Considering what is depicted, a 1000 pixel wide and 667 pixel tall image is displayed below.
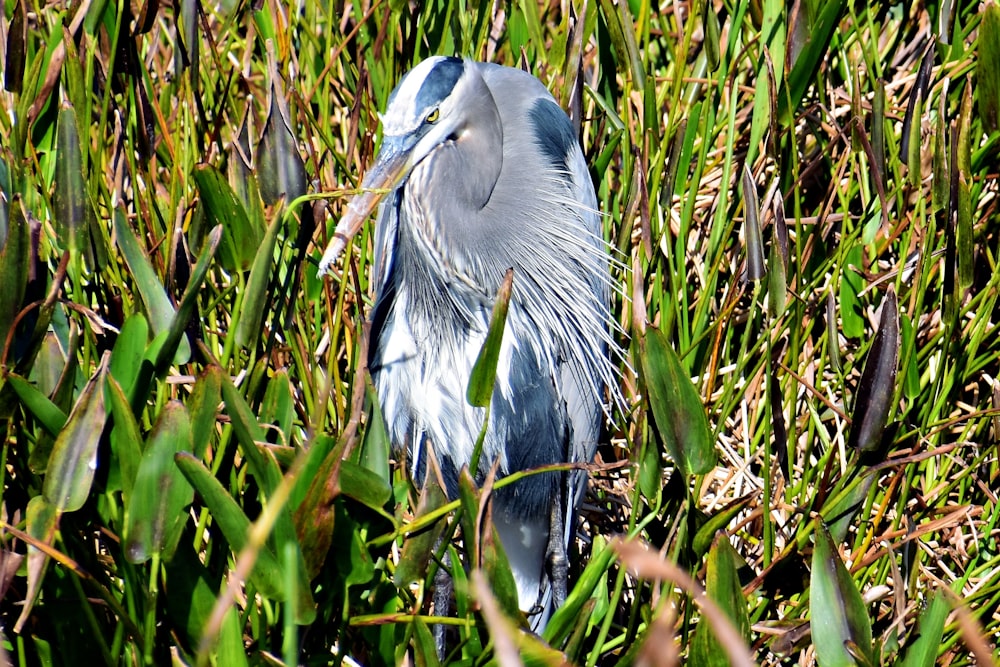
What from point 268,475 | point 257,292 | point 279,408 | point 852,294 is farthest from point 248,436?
point 852,294

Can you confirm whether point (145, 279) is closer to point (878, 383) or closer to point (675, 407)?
point (675, 407)

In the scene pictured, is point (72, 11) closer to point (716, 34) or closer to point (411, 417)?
point (411, 417)

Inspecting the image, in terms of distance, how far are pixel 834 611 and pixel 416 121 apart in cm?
71

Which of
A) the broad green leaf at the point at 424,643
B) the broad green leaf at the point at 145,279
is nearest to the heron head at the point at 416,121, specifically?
the broad green leaf at the point at 145,279

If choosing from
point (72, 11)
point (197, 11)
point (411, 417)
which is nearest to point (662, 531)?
point (411, 417)

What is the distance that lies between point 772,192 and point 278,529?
90 centimetres

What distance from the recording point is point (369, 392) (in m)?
0.89

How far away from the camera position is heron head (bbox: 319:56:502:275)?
1174mm

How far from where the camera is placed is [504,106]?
4.55 feet

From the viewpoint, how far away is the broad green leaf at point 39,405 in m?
0.79

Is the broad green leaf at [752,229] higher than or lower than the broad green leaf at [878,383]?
higher

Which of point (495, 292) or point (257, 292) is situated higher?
point (257, 292)

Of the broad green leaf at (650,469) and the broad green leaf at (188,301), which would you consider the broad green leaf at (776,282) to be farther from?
the broad green leaf at (188,301)

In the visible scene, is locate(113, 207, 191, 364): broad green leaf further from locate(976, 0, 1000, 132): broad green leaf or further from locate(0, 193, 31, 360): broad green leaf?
locate(976, 0, 1000, 132): broad green leaf
